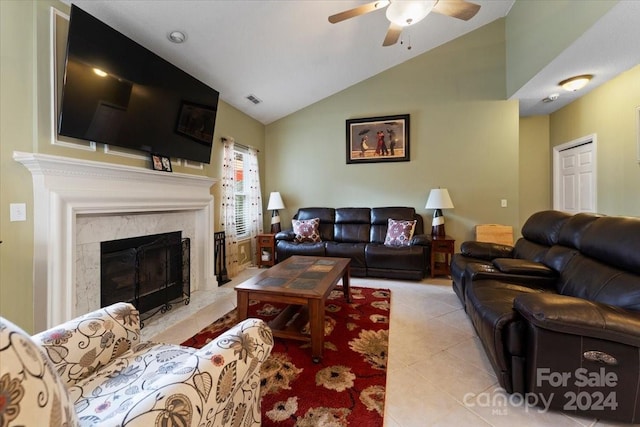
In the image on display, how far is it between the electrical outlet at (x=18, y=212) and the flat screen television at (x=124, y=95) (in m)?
0.57

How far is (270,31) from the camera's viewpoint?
2.81 m

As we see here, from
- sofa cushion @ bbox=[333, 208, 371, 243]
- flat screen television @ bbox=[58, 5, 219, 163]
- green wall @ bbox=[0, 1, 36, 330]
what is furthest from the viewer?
sofa cushion @ bbox=[333, 208, 371, 243]

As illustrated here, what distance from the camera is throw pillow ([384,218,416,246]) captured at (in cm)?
392

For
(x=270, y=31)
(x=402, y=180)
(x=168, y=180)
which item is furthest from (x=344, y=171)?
(x=168, y=180)

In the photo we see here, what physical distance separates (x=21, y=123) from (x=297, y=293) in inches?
85.7

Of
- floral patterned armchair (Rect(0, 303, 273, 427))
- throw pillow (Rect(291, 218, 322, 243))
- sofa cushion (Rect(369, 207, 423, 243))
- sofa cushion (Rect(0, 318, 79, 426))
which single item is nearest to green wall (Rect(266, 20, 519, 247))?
sofa cushion (Rect(369, 207, 423, 243))

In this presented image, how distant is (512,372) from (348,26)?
11.8 ft

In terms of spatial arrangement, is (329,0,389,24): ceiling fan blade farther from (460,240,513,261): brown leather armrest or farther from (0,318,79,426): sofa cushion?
(0,318,79,426): sofa cushion

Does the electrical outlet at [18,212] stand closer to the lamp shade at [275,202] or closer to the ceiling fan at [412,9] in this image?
the ceiling fan at [412,9]

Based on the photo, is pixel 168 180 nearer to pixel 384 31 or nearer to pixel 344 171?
pixel 344 171

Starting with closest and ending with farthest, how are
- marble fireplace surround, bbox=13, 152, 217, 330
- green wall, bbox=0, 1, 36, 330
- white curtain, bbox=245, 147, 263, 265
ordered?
green wall, bbox=0, 1, 36, 330 < marble fireplace surround, bbox=13, 152, 217, 330 < white curtain, bbox=245, 147, 263, 265

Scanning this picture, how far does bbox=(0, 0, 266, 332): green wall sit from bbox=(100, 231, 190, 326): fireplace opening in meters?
0.52

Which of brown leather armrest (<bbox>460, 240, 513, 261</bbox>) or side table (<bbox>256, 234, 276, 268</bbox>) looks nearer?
brown leather armrest (<bbox>460, 240, 513, 261</bbox>)

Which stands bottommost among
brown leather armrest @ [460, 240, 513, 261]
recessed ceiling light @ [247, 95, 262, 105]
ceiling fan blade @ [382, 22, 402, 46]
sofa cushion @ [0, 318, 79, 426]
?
brown leather armrest @ [460, 240, 513, 261]
